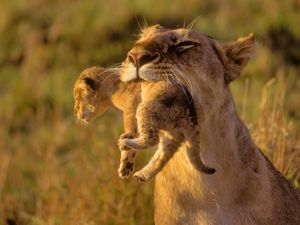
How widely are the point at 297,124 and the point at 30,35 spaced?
14.4 ft

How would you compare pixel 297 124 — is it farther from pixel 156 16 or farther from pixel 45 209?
pixel 156 16

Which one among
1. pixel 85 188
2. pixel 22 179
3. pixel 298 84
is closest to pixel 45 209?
pixel 85 188

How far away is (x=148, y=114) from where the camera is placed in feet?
13.3

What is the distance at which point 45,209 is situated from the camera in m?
6.64

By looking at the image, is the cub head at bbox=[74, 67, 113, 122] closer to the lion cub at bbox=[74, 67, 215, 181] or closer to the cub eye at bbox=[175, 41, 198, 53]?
the lion cub at bbox=[74, 67, 215, 181]

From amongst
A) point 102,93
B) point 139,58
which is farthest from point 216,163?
point 139,58

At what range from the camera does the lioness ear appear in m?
4.61

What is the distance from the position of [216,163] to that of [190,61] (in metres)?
0.54

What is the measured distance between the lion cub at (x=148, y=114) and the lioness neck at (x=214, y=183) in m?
0.25

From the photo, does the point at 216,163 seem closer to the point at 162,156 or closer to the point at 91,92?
the point at 162,156

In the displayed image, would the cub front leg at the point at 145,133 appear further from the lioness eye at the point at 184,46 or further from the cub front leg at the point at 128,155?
the lioness eye at the point at 184,46

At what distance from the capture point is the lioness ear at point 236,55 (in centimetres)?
461

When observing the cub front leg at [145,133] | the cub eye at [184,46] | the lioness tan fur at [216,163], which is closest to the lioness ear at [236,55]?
the lioness tan fur at [216,163]

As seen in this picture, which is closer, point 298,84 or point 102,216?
point 102,216
